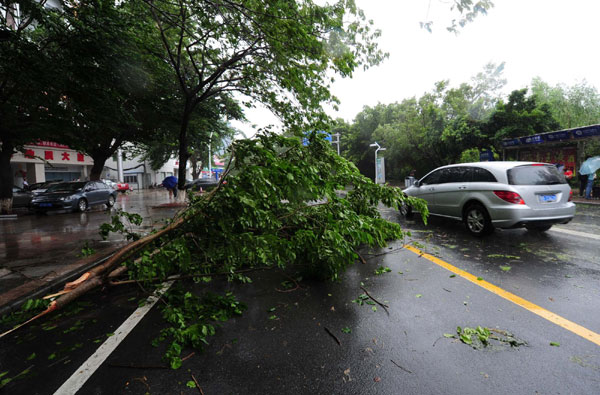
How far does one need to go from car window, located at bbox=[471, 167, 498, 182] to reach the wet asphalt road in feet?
7.19

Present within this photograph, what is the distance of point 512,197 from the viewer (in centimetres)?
523

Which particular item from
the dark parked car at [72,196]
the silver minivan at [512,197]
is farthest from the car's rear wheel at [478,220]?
the dark parked car at [72,196]

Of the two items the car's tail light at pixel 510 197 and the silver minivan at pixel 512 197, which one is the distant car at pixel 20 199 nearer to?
the silver minivan at pixel 512 197

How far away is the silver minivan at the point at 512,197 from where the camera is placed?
518 cm

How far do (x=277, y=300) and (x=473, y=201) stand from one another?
4.97 metres

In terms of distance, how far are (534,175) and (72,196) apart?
16198 mm

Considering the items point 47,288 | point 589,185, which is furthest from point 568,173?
point 47,288

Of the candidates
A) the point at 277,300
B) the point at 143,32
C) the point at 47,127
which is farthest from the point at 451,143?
the point at 47,127

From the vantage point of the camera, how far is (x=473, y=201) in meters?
6.00

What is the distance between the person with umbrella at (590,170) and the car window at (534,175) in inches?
346

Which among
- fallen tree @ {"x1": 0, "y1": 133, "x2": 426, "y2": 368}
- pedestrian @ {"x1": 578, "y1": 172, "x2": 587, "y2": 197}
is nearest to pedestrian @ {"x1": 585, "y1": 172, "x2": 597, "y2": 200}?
pedestrian @ {"x1": 578, "y1": 172, "x2": 587, "y2": 197}

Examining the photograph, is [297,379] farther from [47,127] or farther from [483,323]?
[47,127]

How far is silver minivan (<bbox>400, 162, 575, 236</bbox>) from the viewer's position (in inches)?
204

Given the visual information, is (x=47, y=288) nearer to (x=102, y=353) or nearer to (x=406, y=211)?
(x=102, y=353)
